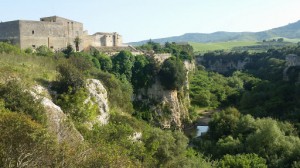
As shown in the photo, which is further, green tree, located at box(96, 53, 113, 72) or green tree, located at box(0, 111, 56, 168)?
green tree, located at box(96, 53, 113, 72)

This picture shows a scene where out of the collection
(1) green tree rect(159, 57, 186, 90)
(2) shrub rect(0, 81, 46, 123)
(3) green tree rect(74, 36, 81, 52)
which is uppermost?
(3) green tree rect(74, 36, 81, 52)

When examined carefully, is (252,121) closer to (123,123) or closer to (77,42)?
(123,123)

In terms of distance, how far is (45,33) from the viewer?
51.3 metres

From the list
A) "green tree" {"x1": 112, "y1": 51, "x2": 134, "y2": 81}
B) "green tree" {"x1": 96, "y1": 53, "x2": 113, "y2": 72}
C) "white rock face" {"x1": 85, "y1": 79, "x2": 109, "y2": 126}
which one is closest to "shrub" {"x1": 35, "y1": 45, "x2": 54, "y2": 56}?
"green tree" {"x1": 96, "y1": 53, "x2": 113, "y2": 72}

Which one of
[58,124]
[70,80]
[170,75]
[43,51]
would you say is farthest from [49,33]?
[58,124]

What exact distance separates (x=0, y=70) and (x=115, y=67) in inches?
1158

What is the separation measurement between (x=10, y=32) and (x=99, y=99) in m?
24.9

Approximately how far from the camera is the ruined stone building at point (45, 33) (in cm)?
4882

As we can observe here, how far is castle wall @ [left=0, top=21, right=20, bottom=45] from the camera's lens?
48.7 metres

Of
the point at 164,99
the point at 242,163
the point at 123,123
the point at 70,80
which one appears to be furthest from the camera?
the point at 164,99

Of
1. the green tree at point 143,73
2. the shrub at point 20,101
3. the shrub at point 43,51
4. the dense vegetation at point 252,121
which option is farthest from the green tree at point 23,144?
the green tree at point 143,73

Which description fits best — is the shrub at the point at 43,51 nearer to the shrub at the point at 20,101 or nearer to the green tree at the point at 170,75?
the green tree at the point at 170,75

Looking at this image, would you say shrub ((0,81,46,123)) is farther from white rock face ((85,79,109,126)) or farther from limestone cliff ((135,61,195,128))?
limestone cliff ((135,61,195,128))

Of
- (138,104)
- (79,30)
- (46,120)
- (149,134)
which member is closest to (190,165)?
(149,134)
